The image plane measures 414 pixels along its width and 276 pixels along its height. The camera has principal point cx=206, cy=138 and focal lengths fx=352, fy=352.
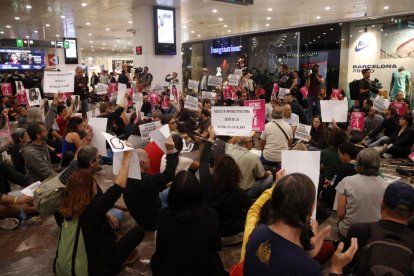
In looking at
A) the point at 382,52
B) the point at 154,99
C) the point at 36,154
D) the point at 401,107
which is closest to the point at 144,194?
the point at 36,154

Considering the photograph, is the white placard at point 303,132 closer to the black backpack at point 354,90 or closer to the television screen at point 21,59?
the black backpack at point 354,90

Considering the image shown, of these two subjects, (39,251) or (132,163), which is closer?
(132,163)

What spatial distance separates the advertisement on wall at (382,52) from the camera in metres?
13.7

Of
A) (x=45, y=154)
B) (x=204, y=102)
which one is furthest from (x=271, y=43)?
(x=45, y=154)

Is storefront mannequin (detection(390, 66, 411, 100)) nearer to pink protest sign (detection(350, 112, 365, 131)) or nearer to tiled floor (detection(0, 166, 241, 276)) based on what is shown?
pink protest sign (detection(350, 112, 365, 131))

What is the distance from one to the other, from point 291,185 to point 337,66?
15.8 meters

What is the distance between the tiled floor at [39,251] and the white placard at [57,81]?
2.94m

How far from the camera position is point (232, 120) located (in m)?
4.06

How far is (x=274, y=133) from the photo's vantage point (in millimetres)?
5453

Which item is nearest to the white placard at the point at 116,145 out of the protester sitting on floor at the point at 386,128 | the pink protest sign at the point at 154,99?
the protester sitting on floor at the point at 386,128

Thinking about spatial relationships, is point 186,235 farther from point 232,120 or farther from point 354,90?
point 354,90

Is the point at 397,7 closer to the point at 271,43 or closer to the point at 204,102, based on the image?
the point at 271,43

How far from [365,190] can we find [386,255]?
1326 millimetres

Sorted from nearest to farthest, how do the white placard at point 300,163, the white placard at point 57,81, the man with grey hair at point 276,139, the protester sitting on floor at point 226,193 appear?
the white placard at point 300,163 → the protester sitting on floor at point 226,193 → the man with grey hair at point 276,139 → the white placard at point 57,81
